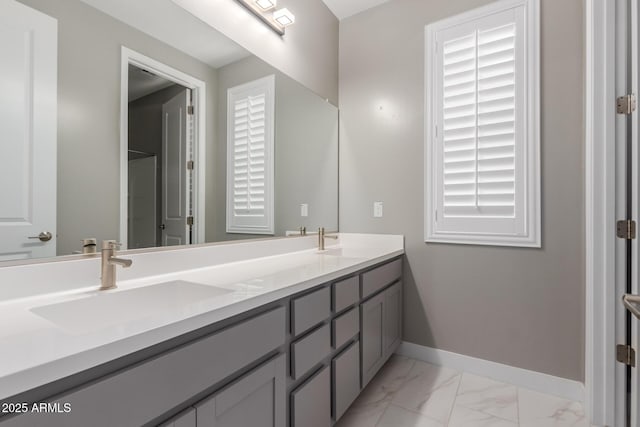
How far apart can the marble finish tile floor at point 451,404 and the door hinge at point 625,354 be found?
0.38 m

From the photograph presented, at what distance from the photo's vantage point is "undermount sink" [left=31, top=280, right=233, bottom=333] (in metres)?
0.86

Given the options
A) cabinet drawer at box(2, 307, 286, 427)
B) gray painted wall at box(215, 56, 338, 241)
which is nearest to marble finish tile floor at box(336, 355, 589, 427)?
cabinet drawer at box(2, 307, 286, 427)

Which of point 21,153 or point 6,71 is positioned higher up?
point 6,71

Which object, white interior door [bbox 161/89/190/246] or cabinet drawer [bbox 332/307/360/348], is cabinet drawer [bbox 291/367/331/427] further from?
white interior door [bbox 161/89/190/246]

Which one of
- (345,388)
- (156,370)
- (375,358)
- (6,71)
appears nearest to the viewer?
(156,370)

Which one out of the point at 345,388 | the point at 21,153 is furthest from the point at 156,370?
the point at 345,388

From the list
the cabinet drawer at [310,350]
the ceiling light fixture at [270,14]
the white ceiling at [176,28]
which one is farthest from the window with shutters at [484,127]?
the white ceiling at [176,28]

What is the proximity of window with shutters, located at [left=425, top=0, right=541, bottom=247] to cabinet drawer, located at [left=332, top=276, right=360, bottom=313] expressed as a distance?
0.89m

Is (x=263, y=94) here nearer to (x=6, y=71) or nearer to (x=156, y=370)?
(x=6, y=71)

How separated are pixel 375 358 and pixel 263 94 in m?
1.68

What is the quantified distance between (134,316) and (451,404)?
1.69 m

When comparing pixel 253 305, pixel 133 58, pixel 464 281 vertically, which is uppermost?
pixel 133 58

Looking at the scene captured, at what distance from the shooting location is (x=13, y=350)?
0.55 meters

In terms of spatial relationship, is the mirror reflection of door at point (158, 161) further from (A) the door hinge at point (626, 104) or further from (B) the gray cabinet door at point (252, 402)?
(A) the door hinge at point (626, 104)
